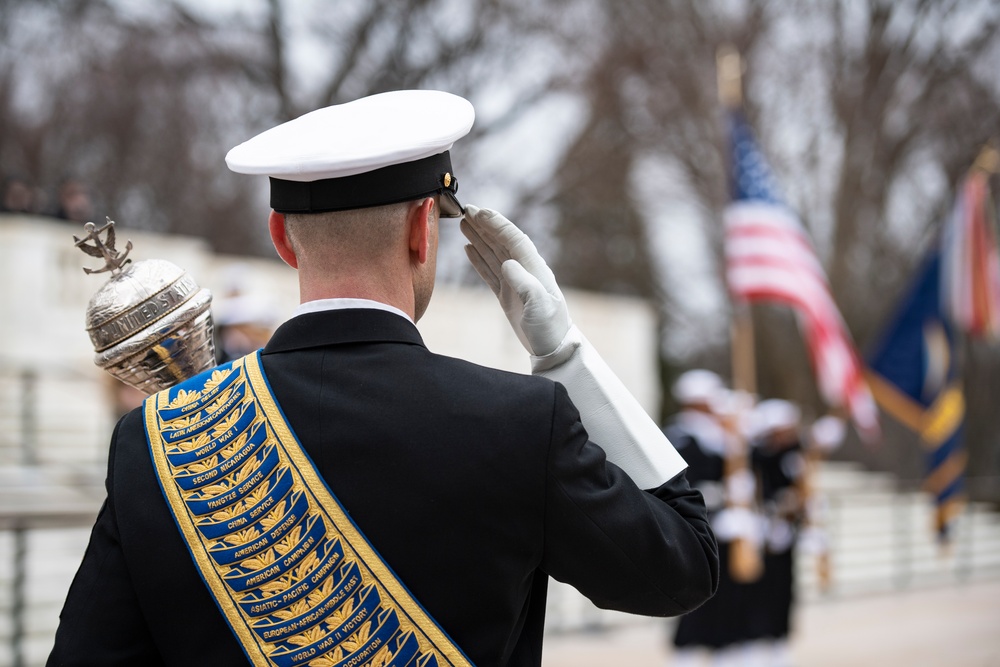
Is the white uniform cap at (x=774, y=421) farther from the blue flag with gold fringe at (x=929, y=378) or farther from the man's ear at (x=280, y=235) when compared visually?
the man's ear at (x=280, y=235)

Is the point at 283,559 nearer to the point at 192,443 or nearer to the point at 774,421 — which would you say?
the point at 192,443

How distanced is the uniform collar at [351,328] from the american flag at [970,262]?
9.23 m

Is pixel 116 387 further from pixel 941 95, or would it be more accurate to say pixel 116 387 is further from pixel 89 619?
pixel 941 95

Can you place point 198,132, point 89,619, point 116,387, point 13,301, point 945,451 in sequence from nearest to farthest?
1. point 89,619
2. point 116,387
3. point 945,451
4. point 13,301
5. point 198,132

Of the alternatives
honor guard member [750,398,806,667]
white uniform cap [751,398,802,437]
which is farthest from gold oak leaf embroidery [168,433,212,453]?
white uniform cap [751,398,802,437]

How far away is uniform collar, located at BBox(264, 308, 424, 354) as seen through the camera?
165cm

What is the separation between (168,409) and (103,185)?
18887mm

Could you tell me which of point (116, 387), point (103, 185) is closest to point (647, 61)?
point (103, 185)

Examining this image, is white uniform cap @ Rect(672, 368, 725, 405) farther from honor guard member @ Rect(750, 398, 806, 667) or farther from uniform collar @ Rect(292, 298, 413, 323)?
uniform collar @ Rect(292, 298, 413, 323)

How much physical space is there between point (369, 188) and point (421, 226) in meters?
0.09

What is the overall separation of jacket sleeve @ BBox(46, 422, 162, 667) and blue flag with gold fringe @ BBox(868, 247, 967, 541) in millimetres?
8739

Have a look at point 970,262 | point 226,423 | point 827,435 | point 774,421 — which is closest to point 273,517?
point 226,423

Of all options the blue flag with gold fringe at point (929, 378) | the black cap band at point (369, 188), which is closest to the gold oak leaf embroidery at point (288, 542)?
the black cap band at point (369, 188)

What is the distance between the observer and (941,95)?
20422 millimetres
